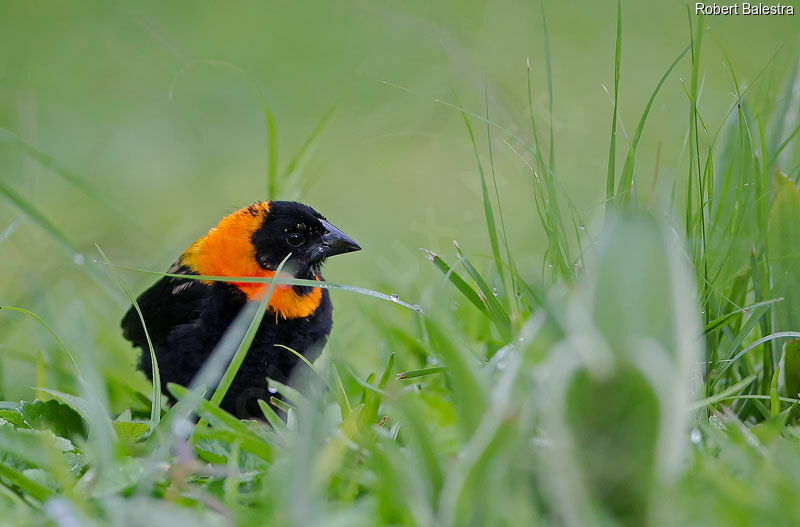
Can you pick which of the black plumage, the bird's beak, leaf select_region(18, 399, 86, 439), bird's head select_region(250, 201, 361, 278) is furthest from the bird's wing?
leaf select_region(18, 399, 86, 439)

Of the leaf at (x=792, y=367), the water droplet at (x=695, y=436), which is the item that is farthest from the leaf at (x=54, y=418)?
the leaf at (x=792, y=367)

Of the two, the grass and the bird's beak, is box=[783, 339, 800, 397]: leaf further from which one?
the bird's beak

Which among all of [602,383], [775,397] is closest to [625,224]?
[602,383]

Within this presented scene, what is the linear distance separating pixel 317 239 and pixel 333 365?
0.72 m

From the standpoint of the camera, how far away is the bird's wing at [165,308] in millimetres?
2621

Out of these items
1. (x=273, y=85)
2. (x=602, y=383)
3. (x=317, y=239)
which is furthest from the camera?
(x=273, y=85)

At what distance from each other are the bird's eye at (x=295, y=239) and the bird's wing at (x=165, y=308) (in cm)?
30

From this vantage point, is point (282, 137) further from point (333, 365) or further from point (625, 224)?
point (625, 224)

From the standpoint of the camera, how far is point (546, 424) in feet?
4.27

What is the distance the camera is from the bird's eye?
2.72 meters

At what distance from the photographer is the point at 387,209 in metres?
5.66

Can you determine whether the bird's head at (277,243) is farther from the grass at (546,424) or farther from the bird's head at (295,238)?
the grass at (546,424)

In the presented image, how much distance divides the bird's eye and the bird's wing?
0.30 meters

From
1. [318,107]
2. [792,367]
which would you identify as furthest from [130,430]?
[318,107]
